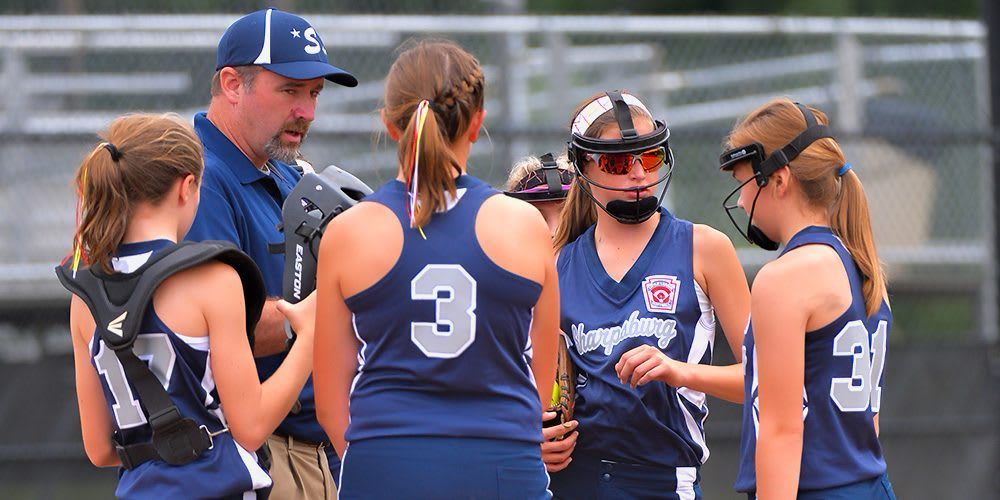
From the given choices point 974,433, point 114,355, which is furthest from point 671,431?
point 974,433

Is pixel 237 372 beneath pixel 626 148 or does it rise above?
beneath

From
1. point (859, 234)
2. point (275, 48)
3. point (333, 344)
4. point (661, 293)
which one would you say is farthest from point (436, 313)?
point (275, 48)

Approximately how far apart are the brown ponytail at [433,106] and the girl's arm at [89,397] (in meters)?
0.97

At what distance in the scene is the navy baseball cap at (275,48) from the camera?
12.4 feet

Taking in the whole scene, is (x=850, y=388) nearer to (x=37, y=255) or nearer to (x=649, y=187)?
(x=649, y=187)

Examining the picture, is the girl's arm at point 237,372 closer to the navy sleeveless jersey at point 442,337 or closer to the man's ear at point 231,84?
the navy sleeveless jersey at point 442,337

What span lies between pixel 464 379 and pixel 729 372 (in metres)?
1.08

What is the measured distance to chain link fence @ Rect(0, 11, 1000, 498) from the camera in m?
7.01

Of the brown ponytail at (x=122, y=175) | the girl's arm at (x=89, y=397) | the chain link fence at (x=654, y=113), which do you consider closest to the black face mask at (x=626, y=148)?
the brown ponytail at (x=122, y=175)

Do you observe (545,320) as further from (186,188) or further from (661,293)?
(186,188)

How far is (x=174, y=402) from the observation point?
9.89 ft

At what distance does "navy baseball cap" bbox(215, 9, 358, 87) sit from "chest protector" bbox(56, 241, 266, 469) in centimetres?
93

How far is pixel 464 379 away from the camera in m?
2.81

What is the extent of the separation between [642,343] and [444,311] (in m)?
0.95
